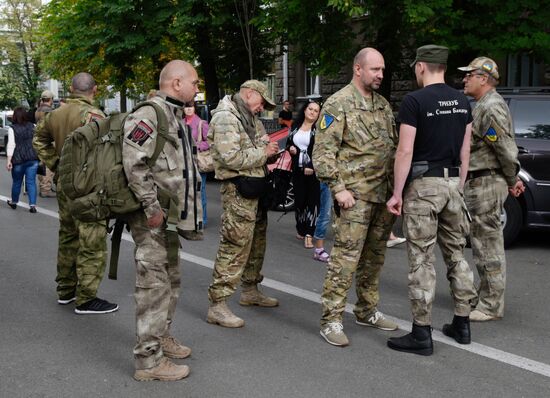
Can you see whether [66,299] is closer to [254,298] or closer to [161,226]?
[254,298]

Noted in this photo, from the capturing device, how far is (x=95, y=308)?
18.8 ft

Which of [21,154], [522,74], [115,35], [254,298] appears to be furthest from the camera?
[115,35]

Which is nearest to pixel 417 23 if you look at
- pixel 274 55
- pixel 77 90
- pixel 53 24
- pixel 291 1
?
pixel 291 1

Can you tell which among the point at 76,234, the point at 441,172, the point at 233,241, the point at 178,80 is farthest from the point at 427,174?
the point at 76,234

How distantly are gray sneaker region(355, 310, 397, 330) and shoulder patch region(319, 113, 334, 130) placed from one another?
146cm

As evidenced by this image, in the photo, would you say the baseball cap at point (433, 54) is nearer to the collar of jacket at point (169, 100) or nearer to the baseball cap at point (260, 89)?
the baseball cap at point (260, 89)

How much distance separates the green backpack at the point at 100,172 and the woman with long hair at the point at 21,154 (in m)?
7.79

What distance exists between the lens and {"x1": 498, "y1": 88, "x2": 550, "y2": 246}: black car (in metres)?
8.08

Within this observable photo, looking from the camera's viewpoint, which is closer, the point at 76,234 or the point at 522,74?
the point at 76,234

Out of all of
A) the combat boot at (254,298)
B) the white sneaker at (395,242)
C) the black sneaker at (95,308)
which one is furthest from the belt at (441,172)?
the white sneaker at (395,242)

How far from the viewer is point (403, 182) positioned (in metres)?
4.71

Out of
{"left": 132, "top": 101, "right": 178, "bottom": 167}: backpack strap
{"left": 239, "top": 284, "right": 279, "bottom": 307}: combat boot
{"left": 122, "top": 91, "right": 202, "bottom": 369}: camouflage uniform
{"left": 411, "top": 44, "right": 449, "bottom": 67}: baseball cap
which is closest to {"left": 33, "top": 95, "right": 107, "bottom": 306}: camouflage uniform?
{"left": 239, "top": 284, "right": 279, "bottom": 307}: combat boot

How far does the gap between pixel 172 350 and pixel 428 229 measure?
1847mm

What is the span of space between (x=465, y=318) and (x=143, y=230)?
2.30 meters
